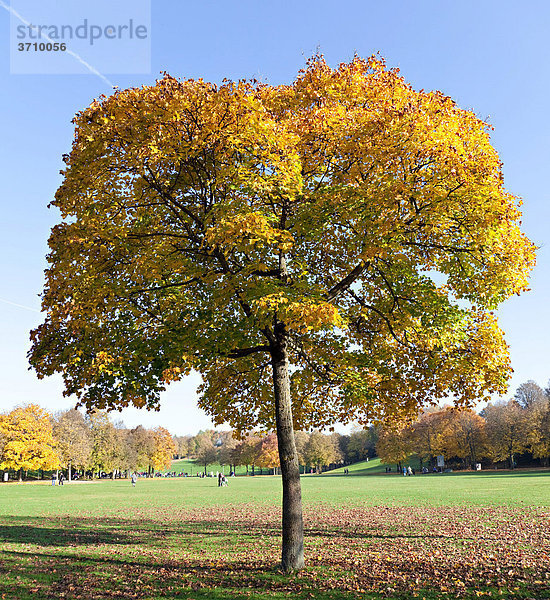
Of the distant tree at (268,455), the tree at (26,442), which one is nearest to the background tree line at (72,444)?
the tree at (26,442)

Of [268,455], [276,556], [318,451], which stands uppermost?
[276,556]

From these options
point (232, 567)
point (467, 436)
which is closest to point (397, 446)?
point (467, 436)

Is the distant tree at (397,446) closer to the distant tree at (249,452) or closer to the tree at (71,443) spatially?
the distant tree at (249,452)

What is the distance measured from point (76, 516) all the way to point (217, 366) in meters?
15.4

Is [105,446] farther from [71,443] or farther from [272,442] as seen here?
[272,442]

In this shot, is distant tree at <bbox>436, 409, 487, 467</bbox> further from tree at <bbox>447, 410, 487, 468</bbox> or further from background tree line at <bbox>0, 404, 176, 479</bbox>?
background tree line at <bbox>0, 404, 176, 479</bbox>

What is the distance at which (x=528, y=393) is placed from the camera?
392ft

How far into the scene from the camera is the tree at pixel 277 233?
10.8 metres

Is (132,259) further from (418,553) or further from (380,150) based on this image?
(418,553)

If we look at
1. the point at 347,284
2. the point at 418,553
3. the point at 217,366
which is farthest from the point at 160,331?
the point at 418,553

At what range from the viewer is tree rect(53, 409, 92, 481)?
274 ft

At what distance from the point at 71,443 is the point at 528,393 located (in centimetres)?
10217

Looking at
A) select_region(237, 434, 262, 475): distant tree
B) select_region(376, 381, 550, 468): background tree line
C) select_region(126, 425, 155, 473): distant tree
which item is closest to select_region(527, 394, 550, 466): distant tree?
select_region(376, 381, 550, 468): background tree line

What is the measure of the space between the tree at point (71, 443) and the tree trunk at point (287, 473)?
80518 millimetres
